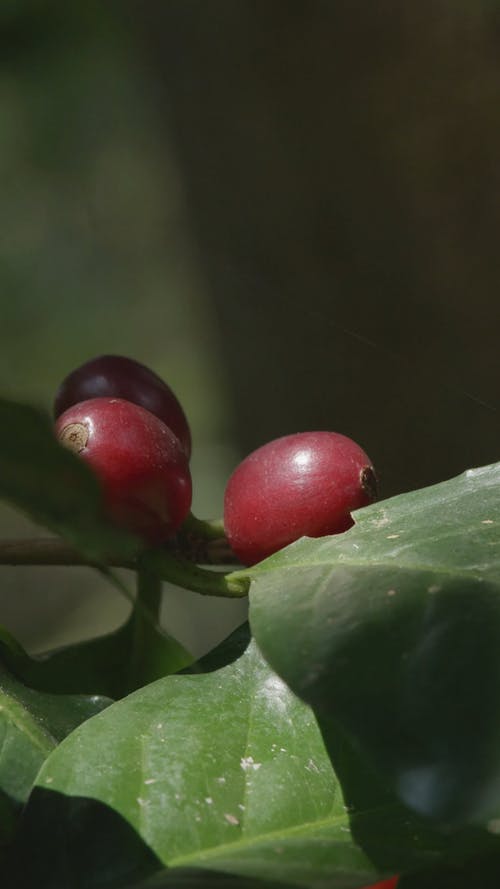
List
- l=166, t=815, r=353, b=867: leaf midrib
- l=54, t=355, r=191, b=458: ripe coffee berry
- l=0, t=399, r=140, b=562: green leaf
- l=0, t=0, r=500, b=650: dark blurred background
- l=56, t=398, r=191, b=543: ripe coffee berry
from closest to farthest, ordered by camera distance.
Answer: l=0, t=399, r=140, b=562: green leaf
l=166, t=815, r=353, b=867: leaf midrib
l=56, t=398, r=191, b=543: ripe coffee berry
l=54, t=355, r=191, b=458: ripe coffee berry
l=0, t=0, r=500, b=650: dark blurred background

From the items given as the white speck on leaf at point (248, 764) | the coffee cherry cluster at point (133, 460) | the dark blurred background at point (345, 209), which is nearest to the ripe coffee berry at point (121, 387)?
the coffee cherry cluster at point (133, 460)

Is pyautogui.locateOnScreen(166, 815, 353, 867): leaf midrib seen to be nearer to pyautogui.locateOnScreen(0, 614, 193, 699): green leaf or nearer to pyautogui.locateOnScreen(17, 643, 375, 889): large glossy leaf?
pyautogui.locateOnScreen(17, 643, 375, 889): large glossy leaf

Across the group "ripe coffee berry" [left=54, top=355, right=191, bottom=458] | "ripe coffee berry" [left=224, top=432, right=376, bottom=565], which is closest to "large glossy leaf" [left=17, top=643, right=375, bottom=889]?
"ripe coffee berry" [left=224, top=432, right=376, bottom=565]

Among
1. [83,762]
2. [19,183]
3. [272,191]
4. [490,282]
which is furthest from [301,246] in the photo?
[19,183]

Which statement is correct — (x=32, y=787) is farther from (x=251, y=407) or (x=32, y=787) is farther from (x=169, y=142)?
(x=169, y=142)

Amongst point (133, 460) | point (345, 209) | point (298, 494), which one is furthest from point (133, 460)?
point (345, 209)

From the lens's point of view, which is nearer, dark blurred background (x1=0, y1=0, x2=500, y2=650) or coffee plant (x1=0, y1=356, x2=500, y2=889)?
coffee plant (x1=0, y1=356, x2=500, y2=889)

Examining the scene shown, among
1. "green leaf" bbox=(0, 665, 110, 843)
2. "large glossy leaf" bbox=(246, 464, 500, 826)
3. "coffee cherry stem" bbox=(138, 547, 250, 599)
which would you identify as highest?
"large glossy leaf" bbox=(246, 464, 500, 826)
